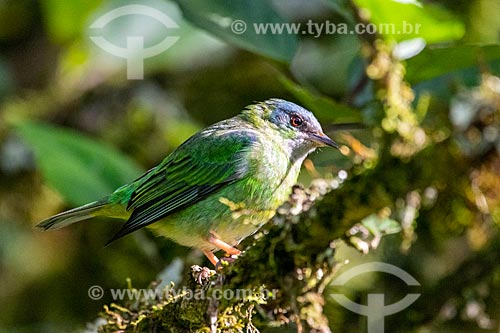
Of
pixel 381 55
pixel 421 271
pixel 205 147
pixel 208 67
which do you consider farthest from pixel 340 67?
pixel 381 55

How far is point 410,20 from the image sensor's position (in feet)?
13.2

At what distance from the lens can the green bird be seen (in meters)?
4.00

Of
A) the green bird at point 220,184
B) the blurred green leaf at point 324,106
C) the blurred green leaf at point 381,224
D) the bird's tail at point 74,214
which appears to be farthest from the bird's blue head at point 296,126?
the blurred green leaf at point 381,224

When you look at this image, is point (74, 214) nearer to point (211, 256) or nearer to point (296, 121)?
point (211, 256)

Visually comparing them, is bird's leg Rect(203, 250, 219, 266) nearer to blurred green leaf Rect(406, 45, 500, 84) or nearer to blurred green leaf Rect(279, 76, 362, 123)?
blurred green leaf Rect(279, 76, 362, 123)

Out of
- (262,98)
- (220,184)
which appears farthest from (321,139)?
(262,98)

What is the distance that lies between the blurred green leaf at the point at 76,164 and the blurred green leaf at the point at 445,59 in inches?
61.3

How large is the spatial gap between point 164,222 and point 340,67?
2352 mm

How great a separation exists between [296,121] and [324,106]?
29 cm

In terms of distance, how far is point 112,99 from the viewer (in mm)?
6586

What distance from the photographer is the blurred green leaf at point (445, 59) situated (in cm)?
381

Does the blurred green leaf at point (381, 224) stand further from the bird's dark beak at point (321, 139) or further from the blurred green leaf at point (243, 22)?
the blurred green leaf at point (243, 22)

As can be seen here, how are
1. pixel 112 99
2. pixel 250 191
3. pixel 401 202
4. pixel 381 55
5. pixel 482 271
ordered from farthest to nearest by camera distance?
1. pixel 112 99
2. pixel 482 271
3. pixel 250 191
4. pixel 381 55
5. pixel 401 202

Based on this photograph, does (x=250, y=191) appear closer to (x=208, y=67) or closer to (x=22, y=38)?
(x=208, y=67)
